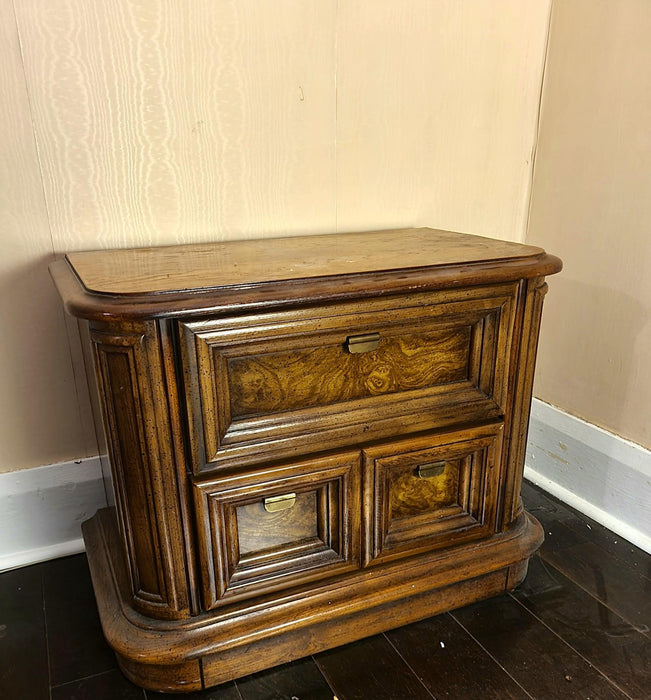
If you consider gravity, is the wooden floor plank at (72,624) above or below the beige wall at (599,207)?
below

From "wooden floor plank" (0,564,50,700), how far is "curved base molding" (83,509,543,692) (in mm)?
161

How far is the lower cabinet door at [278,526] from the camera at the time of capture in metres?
1.08

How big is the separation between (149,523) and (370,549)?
0.42 meters

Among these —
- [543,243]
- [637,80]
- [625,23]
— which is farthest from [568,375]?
[625,23]

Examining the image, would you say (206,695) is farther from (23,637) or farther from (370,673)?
(23,637)

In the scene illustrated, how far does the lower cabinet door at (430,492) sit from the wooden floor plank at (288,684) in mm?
228

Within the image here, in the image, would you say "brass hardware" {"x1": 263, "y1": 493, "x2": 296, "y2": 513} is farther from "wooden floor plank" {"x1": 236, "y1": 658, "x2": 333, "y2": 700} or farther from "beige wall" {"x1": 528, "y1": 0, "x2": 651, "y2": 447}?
"beige wall" {"x1": 528, "y1": 0, "x2": 651, "y2": 447}

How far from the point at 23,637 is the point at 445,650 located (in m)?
0.85

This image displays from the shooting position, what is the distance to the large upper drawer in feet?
3.31

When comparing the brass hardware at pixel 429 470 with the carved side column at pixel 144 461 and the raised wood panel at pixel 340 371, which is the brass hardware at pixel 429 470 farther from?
the carved side column at pixel 144 461

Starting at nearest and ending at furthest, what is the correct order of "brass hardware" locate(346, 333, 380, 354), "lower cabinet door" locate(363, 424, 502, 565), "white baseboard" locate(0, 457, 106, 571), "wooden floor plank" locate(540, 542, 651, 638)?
"brass hardware" locate(346, 333, 380, 354), "lower cabinet door" locate(363, 424, 502, 565), "wooden floor plank" locate(540, 542, 651, 638), "white baseboard" locate(0, 457, 106, 571)

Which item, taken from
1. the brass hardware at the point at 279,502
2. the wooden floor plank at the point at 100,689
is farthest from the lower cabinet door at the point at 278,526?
the wooden floor plank at the point at 100,689

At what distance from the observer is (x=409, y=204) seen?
1633 mm

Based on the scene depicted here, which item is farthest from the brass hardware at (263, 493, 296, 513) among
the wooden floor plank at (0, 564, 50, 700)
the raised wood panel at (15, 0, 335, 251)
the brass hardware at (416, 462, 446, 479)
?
the raised wood panel at (15, 0, 335, 251)
